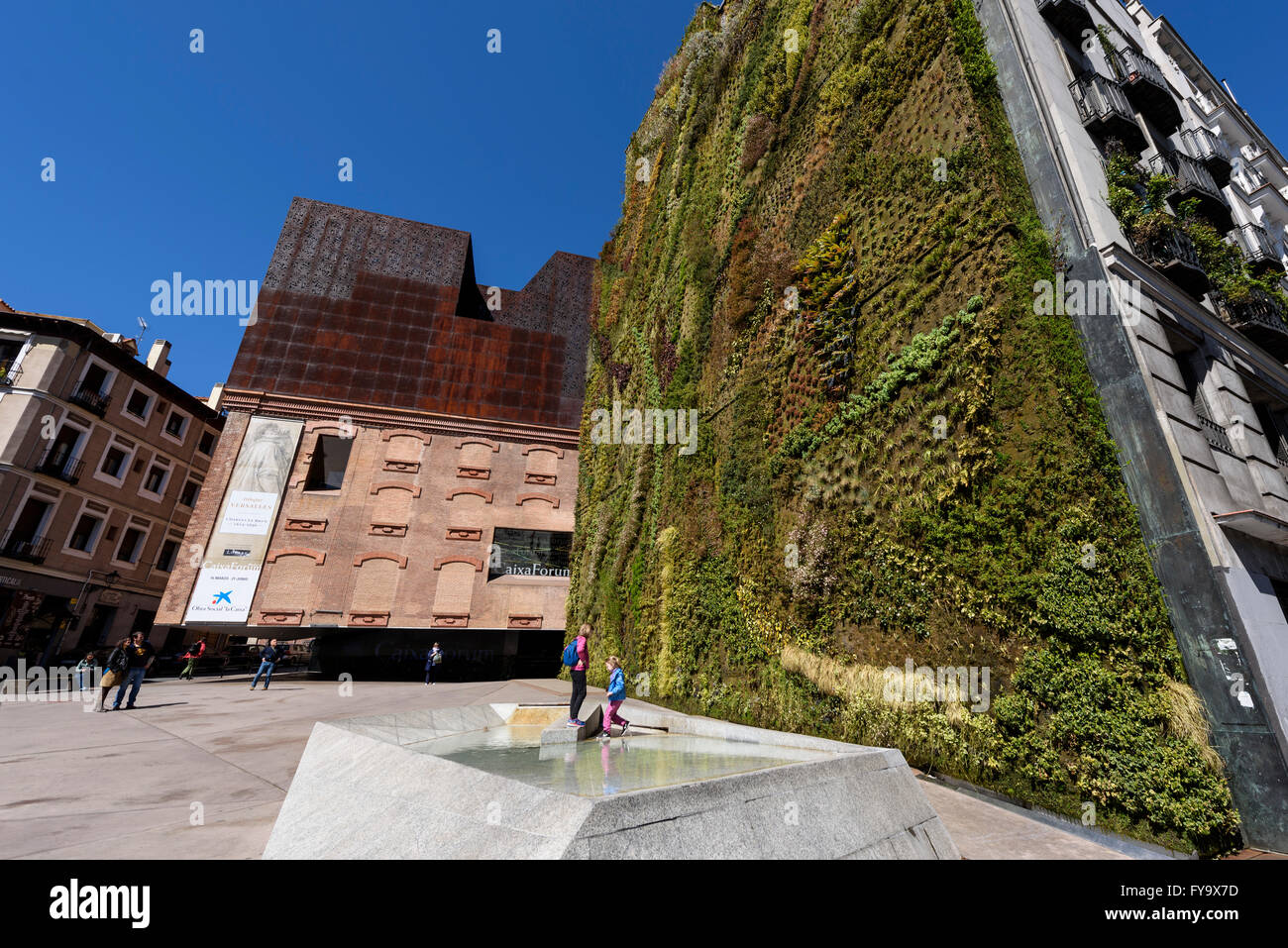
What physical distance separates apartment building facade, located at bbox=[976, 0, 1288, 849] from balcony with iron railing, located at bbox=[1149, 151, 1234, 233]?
0.15 ft

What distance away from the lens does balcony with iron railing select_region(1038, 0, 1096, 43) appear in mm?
12227

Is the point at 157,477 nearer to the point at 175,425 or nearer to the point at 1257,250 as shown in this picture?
the point at 175,425

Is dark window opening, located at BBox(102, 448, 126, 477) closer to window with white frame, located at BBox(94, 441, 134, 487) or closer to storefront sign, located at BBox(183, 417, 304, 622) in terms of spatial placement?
window with white frame, located at BBox(94, 441, 134, 487)

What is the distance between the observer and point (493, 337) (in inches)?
A: 1316

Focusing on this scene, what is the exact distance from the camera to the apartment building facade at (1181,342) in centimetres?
→ 668

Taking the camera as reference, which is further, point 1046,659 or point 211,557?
point 211,557

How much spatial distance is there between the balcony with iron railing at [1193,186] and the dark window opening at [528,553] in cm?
2571

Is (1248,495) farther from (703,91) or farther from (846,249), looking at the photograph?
(703,91)

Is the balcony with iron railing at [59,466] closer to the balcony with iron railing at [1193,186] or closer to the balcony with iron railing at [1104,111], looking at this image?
the balcony with iron railing at [1104,111]

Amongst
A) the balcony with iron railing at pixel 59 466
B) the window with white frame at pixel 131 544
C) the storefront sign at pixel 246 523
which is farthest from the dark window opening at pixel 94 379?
the storefront sign at pixel 246 523

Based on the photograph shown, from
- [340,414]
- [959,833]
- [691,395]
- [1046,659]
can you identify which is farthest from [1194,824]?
[340,414]

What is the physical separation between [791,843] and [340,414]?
31835mm

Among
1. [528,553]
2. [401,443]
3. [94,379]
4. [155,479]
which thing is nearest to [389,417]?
[401,443]

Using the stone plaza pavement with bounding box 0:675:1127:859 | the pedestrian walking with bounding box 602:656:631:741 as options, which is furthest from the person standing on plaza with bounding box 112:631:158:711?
the pedestrian walking with bounding box 602:656:631:741
